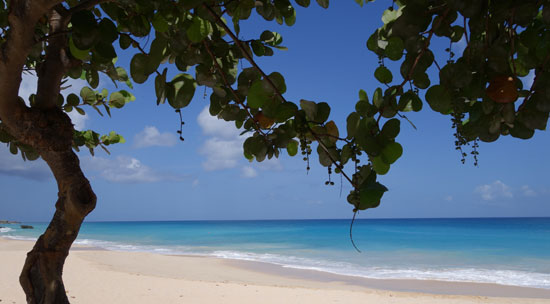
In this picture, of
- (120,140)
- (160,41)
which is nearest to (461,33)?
(160,41)

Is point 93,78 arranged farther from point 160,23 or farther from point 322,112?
point 322,112

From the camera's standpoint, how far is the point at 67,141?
1.68 metres

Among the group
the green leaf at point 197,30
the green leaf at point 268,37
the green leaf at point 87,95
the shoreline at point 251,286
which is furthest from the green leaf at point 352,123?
the shoreline at point 251,286

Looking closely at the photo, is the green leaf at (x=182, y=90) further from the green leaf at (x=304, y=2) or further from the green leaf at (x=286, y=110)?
the green leaf at (x=304, y=2)

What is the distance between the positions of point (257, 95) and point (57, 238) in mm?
1302

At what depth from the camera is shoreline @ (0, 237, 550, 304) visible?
6.69 metres

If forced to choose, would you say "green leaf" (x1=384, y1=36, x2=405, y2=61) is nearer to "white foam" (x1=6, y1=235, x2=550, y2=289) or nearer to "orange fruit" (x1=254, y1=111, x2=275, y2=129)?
"orange fruit" (x1=254, y1=111, x2=275, y2=129)

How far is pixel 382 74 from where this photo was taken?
849 mm

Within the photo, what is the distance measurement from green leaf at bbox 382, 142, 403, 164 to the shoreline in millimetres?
5962

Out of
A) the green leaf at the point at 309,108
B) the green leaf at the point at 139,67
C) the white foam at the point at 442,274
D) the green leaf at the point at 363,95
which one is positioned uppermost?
the green leaf at the point at 139,67

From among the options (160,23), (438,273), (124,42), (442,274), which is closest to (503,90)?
(160,23)

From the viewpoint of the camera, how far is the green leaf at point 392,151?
68 cm

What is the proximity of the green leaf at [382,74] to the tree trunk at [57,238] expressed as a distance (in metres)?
1.26

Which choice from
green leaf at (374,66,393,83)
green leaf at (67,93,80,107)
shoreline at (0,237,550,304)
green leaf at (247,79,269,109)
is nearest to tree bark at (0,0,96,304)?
green leaf at (67,93,80,107)
